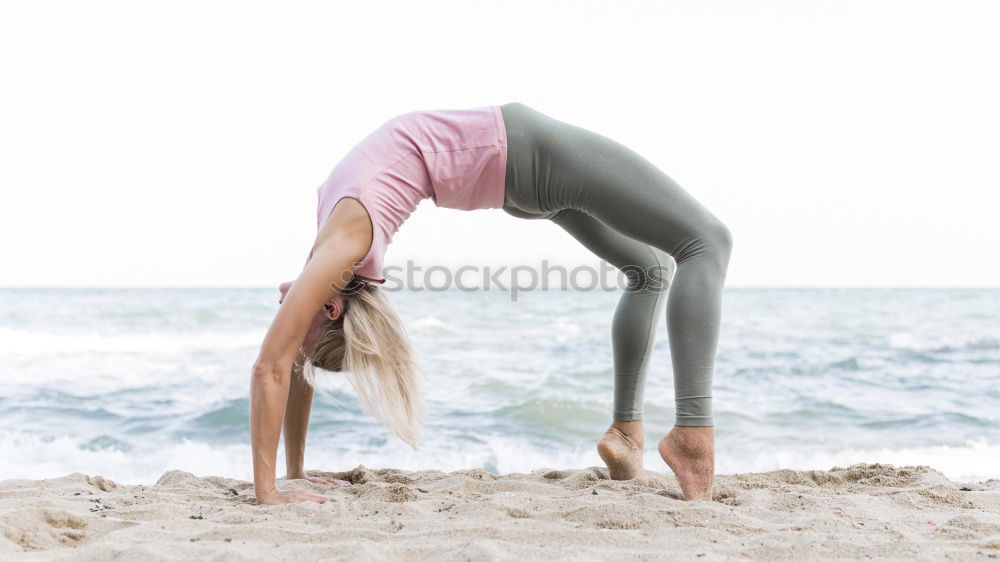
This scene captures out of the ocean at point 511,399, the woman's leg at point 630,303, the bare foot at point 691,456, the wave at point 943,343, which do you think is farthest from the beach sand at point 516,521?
the wave at point 943,343

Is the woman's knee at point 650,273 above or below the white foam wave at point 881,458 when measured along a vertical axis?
above

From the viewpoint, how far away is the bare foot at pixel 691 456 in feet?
6.39

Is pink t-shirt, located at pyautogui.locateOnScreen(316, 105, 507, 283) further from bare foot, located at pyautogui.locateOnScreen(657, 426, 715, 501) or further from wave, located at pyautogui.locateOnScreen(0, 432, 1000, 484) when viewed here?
wave, located at pyautogui.locateOnScreen(0, 432, 1000, 484)

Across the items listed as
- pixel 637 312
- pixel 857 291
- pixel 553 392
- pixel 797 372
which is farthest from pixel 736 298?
pixel 637 312

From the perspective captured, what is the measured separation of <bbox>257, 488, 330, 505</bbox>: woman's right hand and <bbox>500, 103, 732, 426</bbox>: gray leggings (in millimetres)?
990

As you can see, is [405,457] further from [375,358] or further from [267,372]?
[267,372]

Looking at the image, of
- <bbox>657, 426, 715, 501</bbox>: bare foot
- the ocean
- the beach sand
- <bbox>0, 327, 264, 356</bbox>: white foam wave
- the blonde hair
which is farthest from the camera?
<bbox>0, 327, 264, 356</bbox>: white foam wave

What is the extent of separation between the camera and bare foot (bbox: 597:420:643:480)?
243cm

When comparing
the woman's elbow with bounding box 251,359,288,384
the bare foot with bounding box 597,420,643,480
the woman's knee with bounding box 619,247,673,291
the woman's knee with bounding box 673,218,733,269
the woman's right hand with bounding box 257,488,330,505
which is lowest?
the woman's right hand with bounding box 257,488,330,505

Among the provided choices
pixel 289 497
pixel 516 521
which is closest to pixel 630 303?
pixel 516 521

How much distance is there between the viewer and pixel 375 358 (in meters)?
2.17

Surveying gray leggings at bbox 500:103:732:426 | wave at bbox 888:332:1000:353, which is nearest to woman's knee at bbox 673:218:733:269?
gray leggings at bbox 500:103:732:426

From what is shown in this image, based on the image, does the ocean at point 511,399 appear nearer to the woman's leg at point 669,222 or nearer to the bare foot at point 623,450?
the woman's leg at point 669,222

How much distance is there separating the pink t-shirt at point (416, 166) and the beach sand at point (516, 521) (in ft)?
2.30
